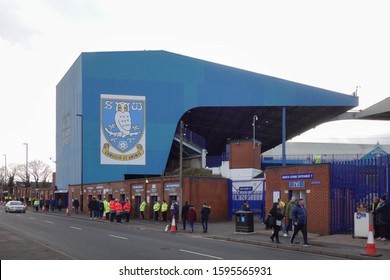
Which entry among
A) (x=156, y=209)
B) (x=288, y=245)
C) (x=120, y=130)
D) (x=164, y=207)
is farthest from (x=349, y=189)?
(x=120, y=130)

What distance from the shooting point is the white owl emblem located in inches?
2170

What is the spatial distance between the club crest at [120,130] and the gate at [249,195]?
847 inches

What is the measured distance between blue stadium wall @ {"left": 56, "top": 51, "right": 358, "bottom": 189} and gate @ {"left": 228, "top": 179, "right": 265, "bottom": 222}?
21652mm

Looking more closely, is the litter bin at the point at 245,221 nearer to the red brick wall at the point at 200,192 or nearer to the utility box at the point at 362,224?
the utility box at the point at 362,224

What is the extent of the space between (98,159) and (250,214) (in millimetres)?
34207

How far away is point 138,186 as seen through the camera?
4197 cm

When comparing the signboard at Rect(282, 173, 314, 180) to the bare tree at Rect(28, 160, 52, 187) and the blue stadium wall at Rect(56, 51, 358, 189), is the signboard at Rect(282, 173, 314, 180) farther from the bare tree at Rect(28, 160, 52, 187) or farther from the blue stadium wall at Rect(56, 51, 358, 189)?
the bare tree at Rect(28, 160, 52, 187)

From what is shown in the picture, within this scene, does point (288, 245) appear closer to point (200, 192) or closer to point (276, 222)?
point (276, 222)

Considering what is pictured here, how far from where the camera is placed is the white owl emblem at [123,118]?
55.1 meters

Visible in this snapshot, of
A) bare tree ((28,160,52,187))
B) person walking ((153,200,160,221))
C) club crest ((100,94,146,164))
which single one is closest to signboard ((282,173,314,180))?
person walking ((153,200,160,221))

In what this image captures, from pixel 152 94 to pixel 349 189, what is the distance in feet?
121

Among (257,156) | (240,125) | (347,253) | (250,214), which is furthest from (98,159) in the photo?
(347,253)

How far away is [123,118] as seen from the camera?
2172 inches
